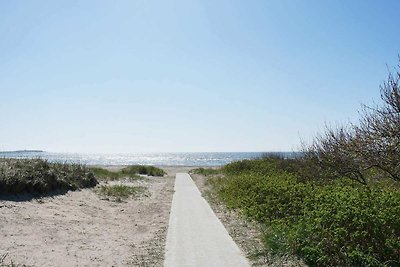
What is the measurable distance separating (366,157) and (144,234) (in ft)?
25.7

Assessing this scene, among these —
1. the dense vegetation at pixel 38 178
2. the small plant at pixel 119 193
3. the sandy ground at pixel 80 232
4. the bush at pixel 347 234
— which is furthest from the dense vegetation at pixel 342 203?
the dense vegetation at pixel 38 178

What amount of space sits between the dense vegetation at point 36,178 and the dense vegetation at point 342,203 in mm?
8065

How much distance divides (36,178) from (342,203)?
43.5 ft

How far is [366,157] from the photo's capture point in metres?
13.1

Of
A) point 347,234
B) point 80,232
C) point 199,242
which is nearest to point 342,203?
point 347,234

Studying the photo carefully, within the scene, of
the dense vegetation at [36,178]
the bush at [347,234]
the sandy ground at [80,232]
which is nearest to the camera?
the bush at [347,234]

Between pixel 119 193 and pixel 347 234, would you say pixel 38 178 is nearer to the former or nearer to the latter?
pixel 119 193

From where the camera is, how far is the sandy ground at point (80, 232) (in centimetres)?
883

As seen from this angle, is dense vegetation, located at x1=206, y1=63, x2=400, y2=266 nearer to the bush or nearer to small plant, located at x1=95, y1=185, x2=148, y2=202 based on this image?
the bush

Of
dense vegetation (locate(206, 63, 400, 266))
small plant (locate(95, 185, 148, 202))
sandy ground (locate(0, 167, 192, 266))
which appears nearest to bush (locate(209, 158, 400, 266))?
dense vegetation (locate(206, 63, 400, 266))

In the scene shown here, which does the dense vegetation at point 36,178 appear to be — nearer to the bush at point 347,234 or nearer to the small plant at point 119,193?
the small plant at point 119,193

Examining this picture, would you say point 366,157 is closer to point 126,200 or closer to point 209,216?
point 209,216

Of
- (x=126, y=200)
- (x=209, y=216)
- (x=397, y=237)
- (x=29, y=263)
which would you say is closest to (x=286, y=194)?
(x=209, y=216)

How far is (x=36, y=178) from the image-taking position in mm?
16766
